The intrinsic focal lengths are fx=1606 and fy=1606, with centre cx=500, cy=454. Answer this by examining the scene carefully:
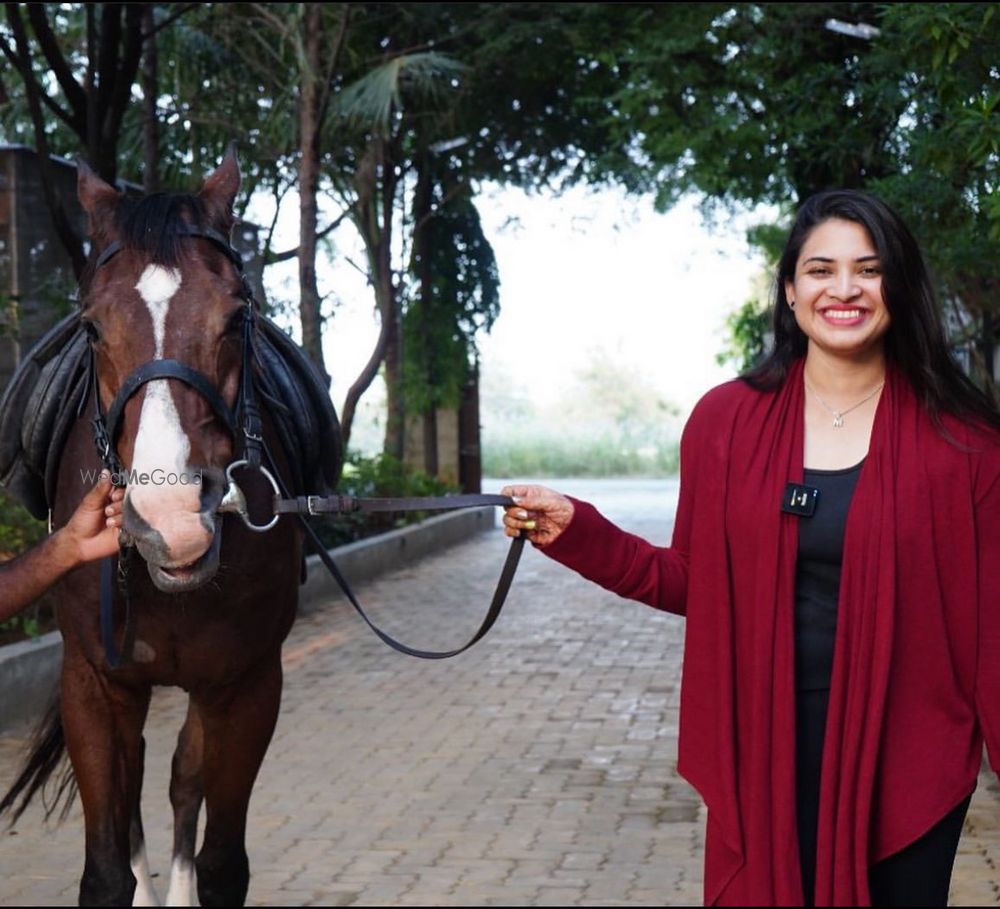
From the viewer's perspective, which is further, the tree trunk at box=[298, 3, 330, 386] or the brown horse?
the tree trunk at box=[298, 3, 330, 386]

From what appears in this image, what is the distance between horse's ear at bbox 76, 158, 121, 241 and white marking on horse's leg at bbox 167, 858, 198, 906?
2209 mm

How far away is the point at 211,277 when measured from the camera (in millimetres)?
3949

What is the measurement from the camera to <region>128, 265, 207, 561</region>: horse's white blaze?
344 centimetres

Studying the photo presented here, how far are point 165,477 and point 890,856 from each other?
1.70 meters

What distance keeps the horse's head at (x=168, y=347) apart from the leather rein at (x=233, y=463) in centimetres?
2

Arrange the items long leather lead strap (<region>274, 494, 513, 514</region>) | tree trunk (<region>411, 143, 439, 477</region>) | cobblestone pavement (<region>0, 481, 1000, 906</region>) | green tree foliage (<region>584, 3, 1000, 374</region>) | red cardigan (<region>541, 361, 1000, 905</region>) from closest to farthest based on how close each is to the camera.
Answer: red cardigan (<region>541, 361, 1000, 905</region>) < long leather lead strap (<region>274, 494, 513, 514</region>) < cobblestone pavement (<region>0, 481, 1000, 906</region>) < green tree foliage (<region>584, 3, 1000, 374</region>) < tree trunk (<region>411, 143, 439, 477</region>)

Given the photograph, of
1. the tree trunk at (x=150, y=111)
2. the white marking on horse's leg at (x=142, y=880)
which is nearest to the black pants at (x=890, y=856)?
the white marking on horse's leg at (x=142, y=880)

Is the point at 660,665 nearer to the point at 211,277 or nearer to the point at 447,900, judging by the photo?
the point at 447,900

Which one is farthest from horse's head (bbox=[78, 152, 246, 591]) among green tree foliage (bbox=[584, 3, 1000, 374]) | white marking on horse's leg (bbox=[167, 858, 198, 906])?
green tree foliage (bbox=[584, 3, 1000, 374])

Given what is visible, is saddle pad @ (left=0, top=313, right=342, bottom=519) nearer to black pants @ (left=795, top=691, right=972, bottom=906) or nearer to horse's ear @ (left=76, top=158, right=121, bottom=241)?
horse's ear @ (left=76, top=158, right=121, bottom=241)

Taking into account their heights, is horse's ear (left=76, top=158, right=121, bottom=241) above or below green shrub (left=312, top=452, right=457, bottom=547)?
above

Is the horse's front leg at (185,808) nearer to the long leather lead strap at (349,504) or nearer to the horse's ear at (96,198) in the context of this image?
the long leather lead strap at (349,504)

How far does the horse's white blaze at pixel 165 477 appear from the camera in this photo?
3.44 meters

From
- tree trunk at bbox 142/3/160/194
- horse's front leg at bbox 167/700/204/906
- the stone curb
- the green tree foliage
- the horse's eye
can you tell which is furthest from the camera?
tree trunk at bbox 142/3/160/194
